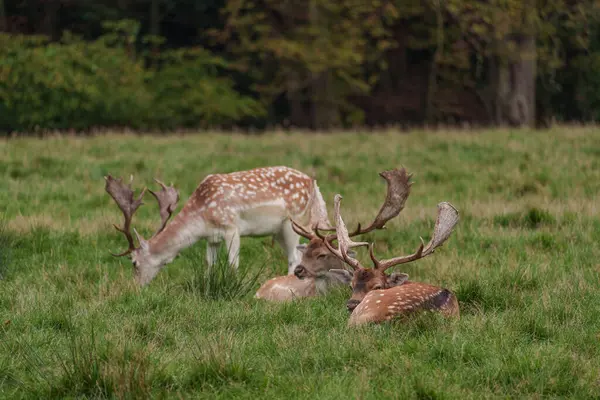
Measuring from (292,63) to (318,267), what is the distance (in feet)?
71.8

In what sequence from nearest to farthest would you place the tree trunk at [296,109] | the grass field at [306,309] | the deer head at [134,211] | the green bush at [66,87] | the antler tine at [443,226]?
the grass field at [306,309] → the antler tine at [443,226] → the deer head at [134,211] → the green bush at [66,87] → the tree trunk at [296,109]

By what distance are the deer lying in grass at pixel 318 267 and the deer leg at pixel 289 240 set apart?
886 millimetres

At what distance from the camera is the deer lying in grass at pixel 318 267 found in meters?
7.56

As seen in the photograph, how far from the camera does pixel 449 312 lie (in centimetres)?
633

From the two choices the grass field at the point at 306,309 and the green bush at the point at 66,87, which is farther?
the green bush at the point at 66,87

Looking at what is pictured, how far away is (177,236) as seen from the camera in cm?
869

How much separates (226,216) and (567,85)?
81.3ft

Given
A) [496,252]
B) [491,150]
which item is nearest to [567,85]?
[491,150]

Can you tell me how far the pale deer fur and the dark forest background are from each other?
1611cm

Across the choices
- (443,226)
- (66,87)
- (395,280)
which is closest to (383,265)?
(395,280)

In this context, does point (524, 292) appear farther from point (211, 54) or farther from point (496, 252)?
point (211, 54)

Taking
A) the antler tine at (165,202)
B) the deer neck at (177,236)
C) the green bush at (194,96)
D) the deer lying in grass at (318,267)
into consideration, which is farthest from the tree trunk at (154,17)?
the deer lying in grass at (318,267)

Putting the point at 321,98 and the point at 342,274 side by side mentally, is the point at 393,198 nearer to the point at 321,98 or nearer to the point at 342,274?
the point at 342,274

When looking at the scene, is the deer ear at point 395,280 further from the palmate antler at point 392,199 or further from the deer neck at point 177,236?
the deer neck at point 177,236
